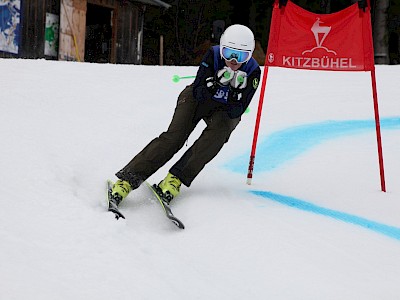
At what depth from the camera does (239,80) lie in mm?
4164

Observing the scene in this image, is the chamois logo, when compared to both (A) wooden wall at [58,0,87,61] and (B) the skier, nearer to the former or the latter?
(B) the skier

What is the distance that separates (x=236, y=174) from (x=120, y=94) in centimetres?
257

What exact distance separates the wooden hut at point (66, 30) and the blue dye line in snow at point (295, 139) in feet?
27.9

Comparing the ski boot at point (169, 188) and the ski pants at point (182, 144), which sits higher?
the ski pants at point (182, 144)

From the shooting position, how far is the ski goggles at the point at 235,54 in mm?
4086

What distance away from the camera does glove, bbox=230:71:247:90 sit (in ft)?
13.6

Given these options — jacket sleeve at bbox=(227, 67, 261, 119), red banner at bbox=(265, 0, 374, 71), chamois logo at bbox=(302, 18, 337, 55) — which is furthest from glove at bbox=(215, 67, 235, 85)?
chamois logo at bbox=(302, 18, 337, 55)

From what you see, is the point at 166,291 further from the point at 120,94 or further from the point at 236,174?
the point at 120,94

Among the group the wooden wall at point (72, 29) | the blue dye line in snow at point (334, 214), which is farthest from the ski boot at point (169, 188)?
the wooden wall at point (72, 29)

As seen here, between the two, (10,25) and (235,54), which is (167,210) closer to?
(235,54)

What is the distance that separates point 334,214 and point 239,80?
3.69ft

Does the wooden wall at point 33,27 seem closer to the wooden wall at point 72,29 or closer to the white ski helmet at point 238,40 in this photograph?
the wooden wall at point 72,29

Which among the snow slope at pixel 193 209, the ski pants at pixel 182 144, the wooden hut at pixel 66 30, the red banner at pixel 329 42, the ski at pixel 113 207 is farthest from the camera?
the wooden hut at pixel 66 30

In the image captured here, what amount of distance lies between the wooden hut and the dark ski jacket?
383 inches
